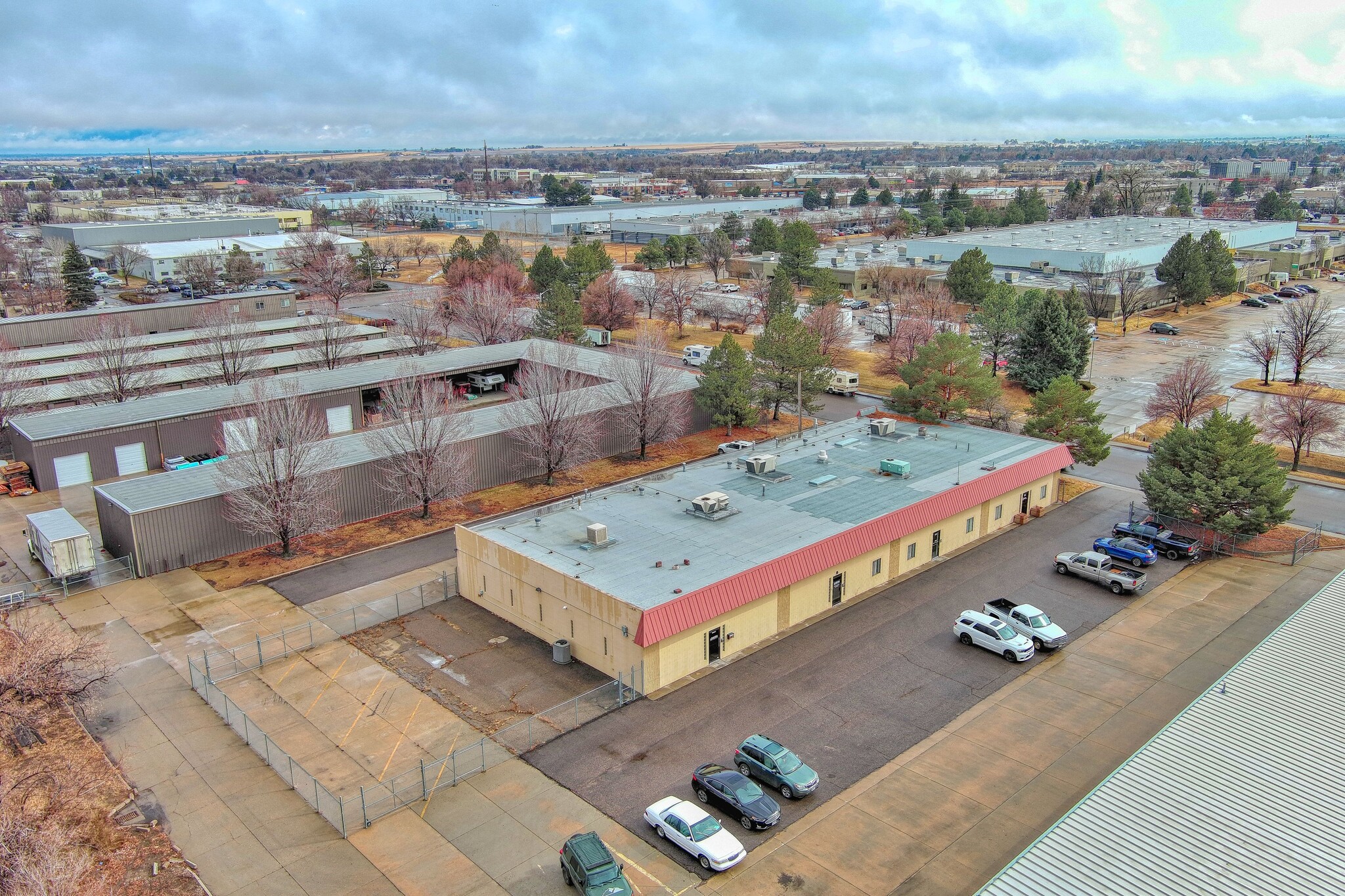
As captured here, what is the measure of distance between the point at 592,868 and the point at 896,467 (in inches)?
844

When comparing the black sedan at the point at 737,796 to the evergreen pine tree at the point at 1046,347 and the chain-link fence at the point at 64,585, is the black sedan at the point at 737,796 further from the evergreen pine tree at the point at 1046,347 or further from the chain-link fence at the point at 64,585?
the evergreen pine tree at the point at 1046,347

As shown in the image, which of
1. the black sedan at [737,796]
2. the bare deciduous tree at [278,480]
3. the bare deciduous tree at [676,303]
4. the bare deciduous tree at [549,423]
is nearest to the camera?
the black sedan at [737,796]

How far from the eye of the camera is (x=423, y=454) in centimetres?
3728

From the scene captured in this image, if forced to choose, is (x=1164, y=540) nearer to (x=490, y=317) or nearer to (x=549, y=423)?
(x=549, y=423)

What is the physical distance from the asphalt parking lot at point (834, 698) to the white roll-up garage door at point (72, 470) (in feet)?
102

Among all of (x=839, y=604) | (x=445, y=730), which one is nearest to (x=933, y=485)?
(x=839, y=604)

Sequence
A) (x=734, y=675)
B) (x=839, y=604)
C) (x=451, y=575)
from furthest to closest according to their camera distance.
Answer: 1. (x=451, y=575)
2. (x=839, y=604)
3. (x=734, y=675)

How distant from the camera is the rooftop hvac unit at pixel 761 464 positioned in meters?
35.2

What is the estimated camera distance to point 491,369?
5838cm

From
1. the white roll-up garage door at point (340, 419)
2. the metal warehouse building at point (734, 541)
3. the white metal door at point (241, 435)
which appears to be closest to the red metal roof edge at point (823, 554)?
the metal warehouse building at point (734, 541)

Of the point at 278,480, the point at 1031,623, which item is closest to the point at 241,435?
the point at 278,480

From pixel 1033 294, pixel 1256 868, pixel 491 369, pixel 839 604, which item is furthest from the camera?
pixel 1033 294

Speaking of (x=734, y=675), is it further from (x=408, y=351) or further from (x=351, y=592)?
(x=408, y=351)

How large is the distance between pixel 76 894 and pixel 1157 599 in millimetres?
30651
